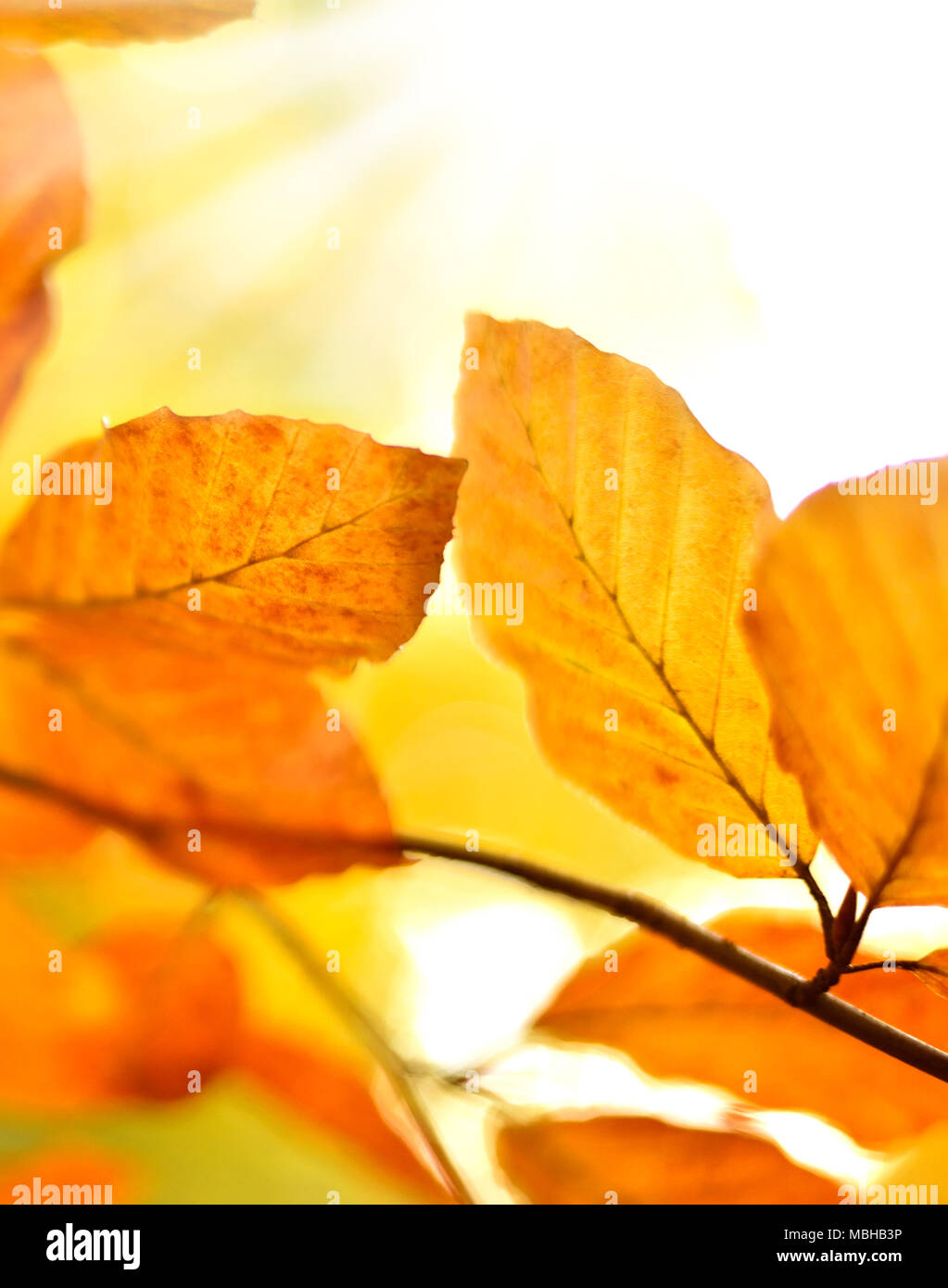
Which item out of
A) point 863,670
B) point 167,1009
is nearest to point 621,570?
point 863,670

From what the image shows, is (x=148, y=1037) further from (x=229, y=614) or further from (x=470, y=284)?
(x=470, y=284)

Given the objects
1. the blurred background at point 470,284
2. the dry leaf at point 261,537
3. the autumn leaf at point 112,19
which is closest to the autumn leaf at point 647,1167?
the blurred background at point 470,284

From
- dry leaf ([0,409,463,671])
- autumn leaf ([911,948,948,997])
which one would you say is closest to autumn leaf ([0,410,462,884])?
dry leaf ([0,409,463,671])

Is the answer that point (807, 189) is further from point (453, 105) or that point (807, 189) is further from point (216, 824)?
point (216, 824)

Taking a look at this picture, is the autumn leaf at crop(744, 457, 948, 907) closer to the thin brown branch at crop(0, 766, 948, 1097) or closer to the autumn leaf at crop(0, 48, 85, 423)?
the thin brown branch at crop(0, 766, 948, 1097)

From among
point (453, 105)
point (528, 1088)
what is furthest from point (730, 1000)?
point (453, 105)
